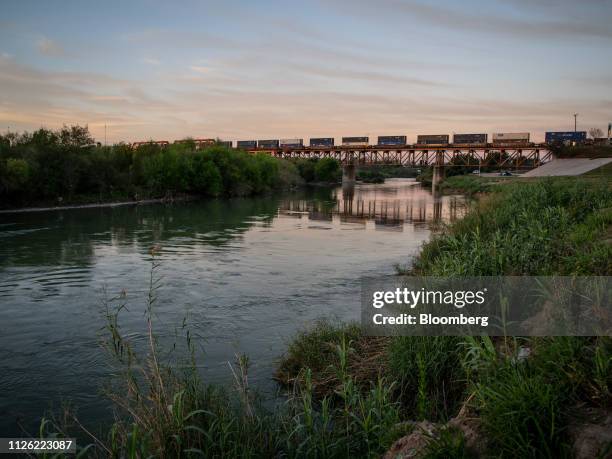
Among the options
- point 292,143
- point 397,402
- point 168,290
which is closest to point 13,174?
point 168,290

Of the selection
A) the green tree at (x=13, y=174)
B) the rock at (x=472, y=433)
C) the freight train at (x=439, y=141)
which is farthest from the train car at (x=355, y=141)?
the rock at (x=472, y=433)

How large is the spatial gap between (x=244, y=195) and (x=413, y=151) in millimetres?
46272

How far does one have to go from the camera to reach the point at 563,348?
21.1ft

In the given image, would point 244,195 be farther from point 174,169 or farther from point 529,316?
point 529,316

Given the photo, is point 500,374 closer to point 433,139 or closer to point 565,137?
point 565,137

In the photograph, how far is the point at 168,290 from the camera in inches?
789

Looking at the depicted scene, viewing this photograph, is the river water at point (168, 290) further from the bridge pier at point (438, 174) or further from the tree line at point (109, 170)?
the bridge pier at point (438, 174)

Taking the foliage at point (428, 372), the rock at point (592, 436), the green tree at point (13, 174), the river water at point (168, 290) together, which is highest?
the green tree at point (13, 174)

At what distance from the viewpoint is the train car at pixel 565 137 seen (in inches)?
3750

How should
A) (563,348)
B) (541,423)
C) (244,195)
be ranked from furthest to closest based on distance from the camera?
(244,195), (563,348), (541,423)

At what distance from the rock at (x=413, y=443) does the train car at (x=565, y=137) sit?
334 feet

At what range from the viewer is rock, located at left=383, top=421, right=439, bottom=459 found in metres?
5.93

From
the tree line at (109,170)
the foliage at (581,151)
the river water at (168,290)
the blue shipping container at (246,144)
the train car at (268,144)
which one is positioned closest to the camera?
the river water at (168,290)

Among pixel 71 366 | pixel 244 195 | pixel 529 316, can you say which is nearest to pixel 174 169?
pixel 244 195
